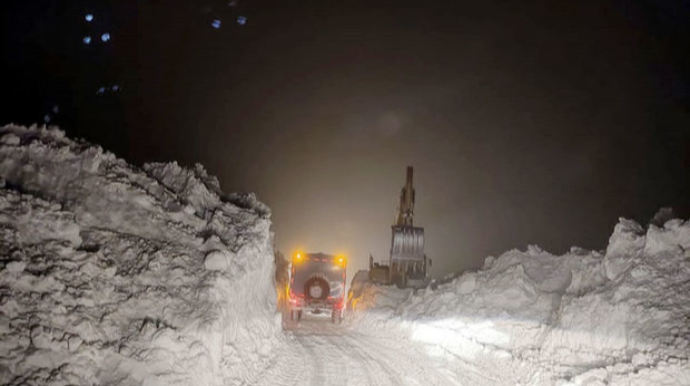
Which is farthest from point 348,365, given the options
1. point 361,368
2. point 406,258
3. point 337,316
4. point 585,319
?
point 406,258

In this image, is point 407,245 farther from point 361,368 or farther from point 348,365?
point 361,368

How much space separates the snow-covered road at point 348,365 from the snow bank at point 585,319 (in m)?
1.27

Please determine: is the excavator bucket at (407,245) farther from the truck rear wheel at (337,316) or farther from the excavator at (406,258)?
the truck rear wheel at (337,316)

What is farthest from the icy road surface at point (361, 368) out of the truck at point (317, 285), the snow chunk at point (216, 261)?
the truck at point (317, 285)

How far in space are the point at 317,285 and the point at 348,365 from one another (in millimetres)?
10630

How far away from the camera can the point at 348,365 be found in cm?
1022

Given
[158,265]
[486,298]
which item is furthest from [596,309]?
[158,265]

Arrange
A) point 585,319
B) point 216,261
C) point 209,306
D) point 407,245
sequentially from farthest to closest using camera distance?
1. point 407,245
2. point 585,319
3. point 216,261
4. point 209,306

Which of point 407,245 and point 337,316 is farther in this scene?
point 407,245

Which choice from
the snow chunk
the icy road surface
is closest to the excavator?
the icy road surface

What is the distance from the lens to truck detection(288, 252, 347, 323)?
2055 centimetres

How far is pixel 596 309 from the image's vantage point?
1034 cm

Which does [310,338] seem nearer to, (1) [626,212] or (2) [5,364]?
→ (2) [5,364]

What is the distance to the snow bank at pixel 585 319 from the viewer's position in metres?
8.42
